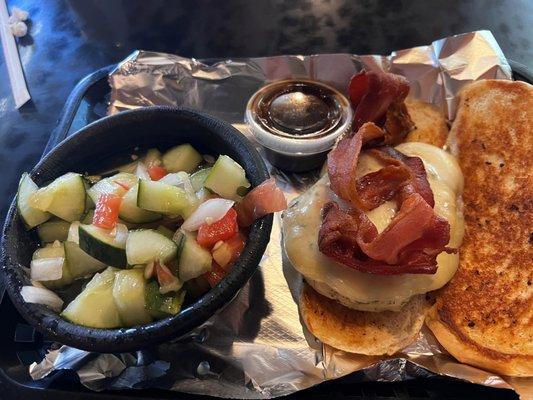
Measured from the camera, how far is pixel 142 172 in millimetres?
1804

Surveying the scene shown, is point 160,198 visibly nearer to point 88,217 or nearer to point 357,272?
point 88,217

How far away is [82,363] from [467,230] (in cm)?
143

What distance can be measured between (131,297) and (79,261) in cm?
27

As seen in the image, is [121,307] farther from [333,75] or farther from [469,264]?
[333,75]

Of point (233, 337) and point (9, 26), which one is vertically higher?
point (9, 26)

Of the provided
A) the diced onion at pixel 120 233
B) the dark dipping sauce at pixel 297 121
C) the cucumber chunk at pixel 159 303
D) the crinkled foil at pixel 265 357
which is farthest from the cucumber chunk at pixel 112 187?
the dark dipping sauce at pixel 297 121

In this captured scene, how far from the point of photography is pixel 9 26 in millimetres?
3146

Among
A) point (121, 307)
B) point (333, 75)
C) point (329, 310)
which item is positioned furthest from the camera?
point (333, 75)

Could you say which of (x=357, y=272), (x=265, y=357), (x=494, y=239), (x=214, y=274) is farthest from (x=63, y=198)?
(x=494, y=239)

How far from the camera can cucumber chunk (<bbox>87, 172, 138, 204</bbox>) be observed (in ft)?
5.30

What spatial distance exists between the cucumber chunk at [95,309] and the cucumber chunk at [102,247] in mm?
81

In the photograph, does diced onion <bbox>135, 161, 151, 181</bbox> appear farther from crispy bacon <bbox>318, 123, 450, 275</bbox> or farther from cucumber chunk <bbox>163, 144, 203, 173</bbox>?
crispy bacon <bbox>318, 123, 450, 275</bbox>

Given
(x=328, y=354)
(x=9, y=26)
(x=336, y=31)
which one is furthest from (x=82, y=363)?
(x=9, y=26)

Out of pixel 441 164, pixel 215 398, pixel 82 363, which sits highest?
pixel 441 164
